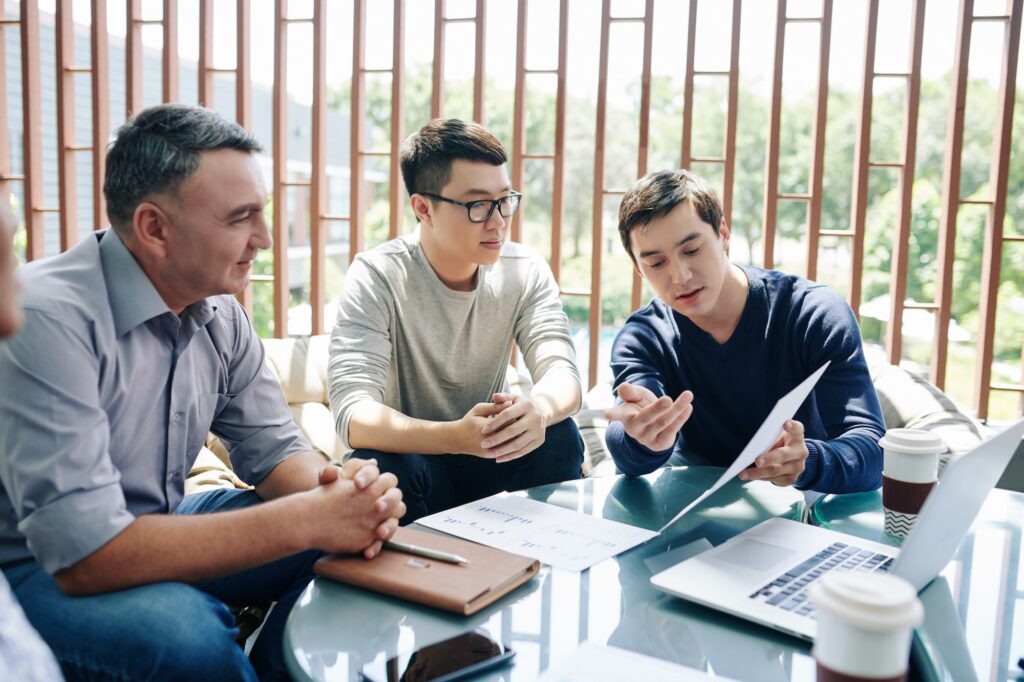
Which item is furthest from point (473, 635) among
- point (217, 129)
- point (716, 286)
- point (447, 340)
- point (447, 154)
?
point (447, 154)

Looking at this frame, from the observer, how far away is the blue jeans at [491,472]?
2010 mm

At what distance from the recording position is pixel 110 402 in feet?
4.45

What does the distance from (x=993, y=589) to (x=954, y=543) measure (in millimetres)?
128

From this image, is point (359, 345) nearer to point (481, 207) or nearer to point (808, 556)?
point (481, 207)

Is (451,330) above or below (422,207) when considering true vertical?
below

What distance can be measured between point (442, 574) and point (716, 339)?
115cm

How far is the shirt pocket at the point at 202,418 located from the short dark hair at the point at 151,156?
1.15 feet

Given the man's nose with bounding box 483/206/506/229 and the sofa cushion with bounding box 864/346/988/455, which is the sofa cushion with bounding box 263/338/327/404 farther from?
the sofa cushion with bounding box 864/346/988/455

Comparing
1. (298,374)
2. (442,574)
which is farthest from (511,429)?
(298,374)

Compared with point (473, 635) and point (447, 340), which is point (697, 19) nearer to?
point (447, 340)

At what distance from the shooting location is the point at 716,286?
1.97 metres

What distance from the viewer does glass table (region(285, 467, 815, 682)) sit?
93 centimetres

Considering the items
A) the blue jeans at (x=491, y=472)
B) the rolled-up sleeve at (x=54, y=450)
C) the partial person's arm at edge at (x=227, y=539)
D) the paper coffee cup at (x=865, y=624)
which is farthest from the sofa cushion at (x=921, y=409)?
the rolled-up sleeve at (x=54, y=450)

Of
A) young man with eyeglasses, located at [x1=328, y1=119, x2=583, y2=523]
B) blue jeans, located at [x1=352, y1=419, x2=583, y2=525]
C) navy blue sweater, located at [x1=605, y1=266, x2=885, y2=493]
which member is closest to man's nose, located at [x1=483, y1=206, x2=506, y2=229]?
young man with eyeglasses, located at [x1=328, y1=119, x2=583, y2=523]
